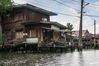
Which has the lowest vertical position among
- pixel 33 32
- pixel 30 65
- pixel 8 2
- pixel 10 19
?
pixel 30 65

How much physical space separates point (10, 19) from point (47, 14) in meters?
7.96

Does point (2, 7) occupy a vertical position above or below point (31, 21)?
above

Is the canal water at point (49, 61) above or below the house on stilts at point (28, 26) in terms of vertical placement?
below

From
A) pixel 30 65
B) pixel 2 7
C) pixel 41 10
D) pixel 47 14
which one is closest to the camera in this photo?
pixel 30 65

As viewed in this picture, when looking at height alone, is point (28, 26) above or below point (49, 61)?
above

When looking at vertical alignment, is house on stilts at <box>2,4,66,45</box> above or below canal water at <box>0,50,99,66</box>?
above

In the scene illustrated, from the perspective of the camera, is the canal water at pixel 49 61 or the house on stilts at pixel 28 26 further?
the house on stilts at pixel 28 26

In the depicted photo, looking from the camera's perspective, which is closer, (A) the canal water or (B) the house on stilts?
(A) the canal water

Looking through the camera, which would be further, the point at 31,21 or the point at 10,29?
the point at 10,29

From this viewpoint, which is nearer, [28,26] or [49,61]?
[49,61]

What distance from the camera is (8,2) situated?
33969 mm

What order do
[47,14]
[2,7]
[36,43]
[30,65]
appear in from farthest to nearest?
1. [47,14]
2. [2,7]
3. [36,43]
4. [30,65]

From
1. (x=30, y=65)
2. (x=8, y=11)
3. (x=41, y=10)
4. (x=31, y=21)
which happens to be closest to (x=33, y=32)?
(x=31, y=21)

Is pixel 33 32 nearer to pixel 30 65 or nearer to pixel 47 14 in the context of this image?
pixel 47 14
